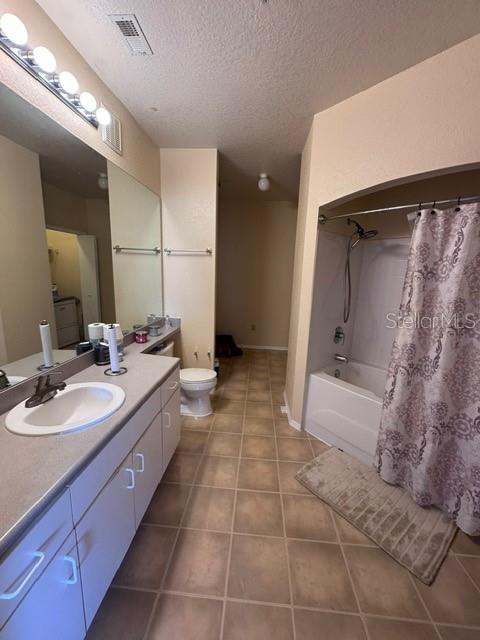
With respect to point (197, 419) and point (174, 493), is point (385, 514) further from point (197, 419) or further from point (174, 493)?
point (197, 419)

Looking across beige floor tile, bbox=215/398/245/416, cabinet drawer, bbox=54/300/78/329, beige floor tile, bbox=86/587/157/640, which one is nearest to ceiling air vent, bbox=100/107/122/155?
cabinet drawer, bbox=54/300/78/329

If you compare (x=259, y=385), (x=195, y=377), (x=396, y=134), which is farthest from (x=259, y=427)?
(x=396, y=134)

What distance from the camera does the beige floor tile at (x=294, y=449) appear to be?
1959 mm

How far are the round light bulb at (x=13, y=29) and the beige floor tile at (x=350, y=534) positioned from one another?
2736mm

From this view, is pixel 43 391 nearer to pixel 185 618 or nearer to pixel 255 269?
pixel 185 618

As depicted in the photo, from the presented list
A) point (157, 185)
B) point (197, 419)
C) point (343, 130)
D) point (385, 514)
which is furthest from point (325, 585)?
point (157, 185)

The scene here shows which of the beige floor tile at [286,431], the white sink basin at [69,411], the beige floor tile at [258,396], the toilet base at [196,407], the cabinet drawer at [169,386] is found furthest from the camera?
the beige floor tile at [258,396]

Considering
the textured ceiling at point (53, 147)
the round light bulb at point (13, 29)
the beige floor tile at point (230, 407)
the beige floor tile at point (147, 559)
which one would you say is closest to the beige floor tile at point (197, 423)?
the beige floor tile at point (230, 407)

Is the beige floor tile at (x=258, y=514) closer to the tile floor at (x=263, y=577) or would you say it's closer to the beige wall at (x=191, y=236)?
the tile floor at (x=263, y=577)

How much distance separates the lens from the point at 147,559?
1.24 meters

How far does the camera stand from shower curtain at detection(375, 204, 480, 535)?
1342 mm

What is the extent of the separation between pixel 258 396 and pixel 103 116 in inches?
109

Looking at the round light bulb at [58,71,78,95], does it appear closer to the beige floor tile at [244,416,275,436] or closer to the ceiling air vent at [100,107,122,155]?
the ceiling air vent at [100,107,122,155]

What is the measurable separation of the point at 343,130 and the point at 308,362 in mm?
1756
